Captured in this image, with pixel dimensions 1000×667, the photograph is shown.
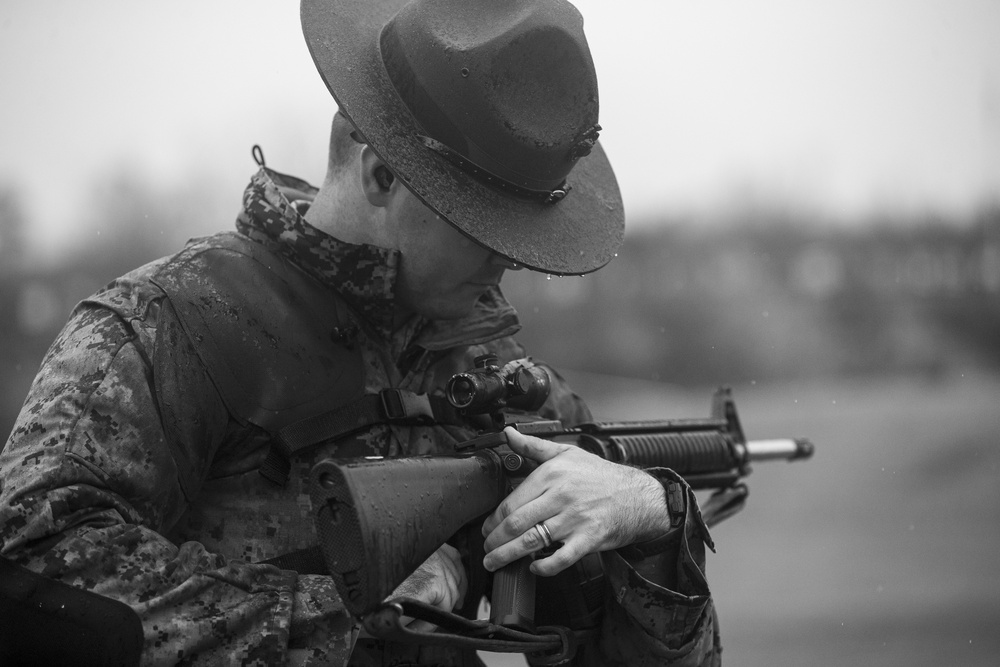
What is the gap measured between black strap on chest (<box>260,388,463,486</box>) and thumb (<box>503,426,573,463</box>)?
0.81 ft

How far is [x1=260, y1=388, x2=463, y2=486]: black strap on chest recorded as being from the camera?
1.78 meters

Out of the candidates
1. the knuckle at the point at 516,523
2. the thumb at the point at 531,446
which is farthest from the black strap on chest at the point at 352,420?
the knuckle at the point at 516,523

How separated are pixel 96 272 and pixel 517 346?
2.08 metres

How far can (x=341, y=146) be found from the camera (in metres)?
2.08

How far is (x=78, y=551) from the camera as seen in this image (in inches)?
56.7

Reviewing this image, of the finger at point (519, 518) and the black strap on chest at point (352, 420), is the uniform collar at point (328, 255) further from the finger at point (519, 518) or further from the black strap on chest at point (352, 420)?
the finger at point (519, 518)

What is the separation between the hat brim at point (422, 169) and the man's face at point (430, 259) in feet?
0.36

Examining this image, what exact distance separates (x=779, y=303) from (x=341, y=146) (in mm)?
4602

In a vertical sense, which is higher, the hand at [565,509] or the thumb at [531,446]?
the thumb at [531,446]

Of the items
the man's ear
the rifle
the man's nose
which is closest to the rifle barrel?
the rifle

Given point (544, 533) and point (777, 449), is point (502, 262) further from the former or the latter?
point (777, 449)

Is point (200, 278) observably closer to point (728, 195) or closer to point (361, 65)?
point (361, 65)

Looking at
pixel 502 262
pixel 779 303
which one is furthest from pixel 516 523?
pixel 779 303

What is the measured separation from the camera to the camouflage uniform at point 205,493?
1.47 meters
